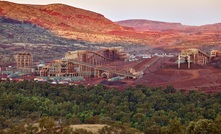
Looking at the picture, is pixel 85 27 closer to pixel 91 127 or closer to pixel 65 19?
pixel 65 19

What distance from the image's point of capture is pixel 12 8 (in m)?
142

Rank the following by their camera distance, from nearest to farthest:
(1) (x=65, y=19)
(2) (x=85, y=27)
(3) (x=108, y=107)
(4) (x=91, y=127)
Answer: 1. (4) (x=91, y=127)
2. (3) (x=108, y=107)
3. (2) (x=85, y=27)
4. (1) (x=65, y=19)

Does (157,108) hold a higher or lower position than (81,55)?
lower

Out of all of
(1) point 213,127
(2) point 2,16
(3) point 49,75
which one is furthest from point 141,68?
(2) point 2,16

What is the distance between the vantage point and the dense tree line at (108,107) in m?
28.9

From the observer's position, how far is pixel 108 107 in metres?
33.3

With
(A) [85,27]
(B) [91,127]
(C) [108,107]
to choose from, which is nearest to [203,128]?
(B) [91,127]

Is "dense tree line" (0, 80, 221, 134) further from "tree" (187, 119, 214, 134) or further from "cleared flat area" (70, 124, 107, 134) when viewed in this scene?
"tree" (187, 119, 214, 134)

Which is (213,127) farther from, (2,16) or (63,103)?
(2,16)

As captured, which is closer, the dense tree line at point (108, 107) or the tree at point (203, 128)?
the tree at point (203, 128)

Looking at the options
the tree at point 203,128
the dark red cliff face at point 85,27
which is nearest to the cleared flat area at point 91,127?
the tree at point 203,128

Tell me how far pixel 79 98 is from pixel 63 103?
8.77 feet

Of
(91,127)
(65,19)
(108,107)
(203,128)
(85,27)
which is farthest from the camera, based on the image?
(65,19)

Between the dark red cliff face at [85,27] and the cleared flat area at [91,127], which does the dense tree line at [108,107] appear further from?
the dark red cliff face at [85,27]
